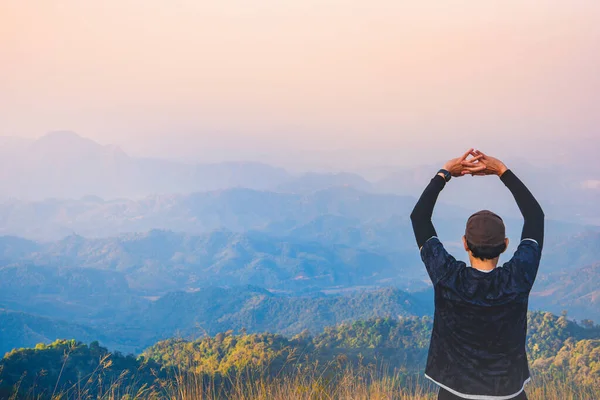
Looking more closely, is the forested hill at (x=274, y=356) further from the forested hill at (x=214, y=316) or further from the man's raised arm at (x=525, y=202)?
the forested hill at (x=214, y=316)

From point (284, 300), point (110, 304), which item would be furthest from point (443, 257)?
point (110, 304)

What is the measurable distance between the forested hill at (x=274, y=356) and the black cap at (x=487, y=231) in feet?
22.8

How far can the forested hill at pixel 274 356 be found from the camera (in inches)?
700

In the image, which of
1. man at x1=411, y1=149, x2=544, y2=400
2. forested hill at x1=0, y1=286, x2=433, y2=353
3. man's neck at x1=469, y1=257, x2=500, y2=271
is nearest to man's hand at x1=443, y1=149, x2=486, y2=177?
man at x1=411, y1=149, x2=544, y2=400

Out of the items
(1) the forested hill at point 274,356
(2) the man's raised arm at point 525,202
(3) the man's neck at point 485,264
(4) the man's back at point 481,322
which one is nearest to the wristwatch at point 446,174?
(2) the man's raised arm at point 525,202

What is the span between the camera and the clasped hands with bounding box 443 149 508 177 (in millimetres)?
3586

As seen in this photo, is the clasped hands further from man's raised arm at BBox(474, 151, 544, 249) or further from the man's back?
the man's back

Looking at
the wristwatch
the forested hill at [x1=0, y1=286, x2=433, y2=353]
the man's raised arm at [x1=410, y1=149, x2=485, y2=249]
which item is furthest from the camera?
the forested hill at [x1=0, y1=286, x2=433, y2=353]

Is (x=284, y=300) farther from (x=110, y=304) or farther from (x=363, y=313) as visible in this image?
(x=110, y=304)

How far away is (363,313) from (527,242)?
12742 cm

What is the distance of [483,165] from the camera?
3.60m

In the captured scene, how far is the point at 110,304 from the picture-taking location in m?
188

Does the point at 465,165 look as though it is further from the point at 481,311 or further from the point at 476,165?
the point at 481,311

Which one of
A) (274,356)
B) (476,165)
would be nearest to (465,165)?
(476,165)
